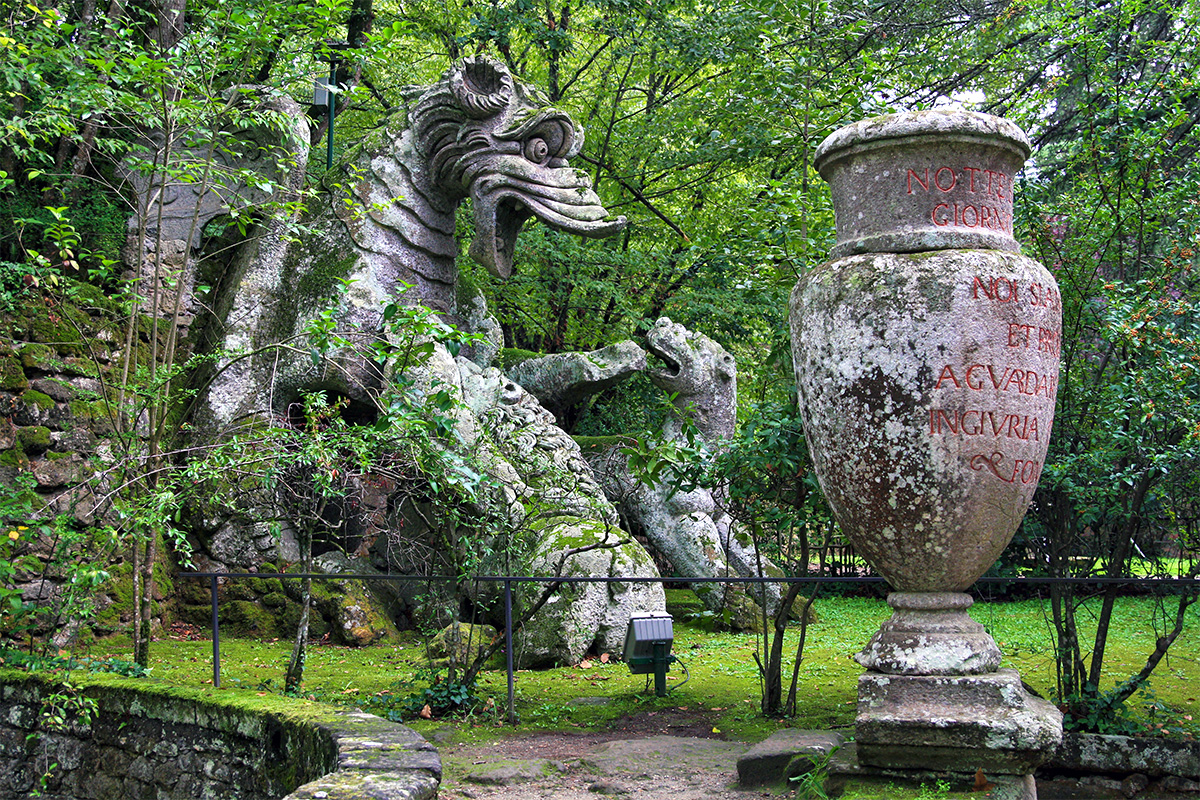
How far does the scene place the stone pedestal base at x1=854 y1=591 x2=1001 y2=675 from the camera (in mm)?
3148

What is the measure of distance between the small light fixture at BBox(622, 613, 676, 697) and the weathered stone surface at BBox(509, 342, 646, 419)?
3.03 meters

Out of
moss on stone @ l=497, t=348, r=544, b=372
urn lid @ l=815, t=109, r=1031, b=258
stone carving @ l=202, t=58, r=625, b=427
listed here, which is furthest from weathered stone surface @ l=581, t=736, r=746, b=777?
moss on stone @ l=497, t=348, r=544, b=372

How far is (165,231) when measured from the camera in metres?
7.37

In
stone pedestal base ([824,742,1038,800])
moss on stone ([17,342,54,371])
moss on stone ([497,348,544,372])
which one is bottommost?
stone pedestal base ([824,742,1038,800])

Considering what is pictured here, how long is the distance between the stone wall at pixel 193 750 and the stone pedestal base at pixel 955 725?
4.50 feet

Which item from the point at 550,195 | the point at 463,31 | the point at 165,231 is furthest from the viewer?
the point at 463,31

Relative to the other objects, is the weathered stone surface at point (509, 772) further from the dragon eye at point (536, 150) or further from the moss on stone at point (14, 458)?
the dragon eye at point (536, 150)

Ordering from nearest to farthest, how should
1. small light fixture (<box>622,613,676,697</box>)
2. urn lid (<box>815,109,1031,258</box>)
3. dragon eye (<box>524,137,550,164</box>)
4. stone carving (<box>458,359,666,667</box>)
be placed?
urn lid (<box>815,109,1031,258</box>)
small light fixture (<box>622,613,676,697</box>)
stone carving (<box>458,359,666,667</box>)
dragon eye (<box>524,137,550,164</box>)

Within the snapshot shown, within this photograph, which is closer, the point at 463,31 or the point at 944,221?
the point at 944,221

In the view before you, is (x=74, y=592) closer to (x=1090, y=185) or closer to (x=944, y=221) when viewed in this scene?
(x=944, y=221)

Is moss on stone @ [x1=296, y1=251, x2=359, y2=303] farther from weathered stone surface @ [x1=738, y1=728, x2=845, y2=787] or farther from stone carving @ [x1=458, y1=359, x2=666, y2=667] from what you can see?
weathered stone surface @ [x1=738, y1=728, x2=845, y2=787]

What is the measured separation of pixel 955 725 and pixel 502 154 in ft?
16.0

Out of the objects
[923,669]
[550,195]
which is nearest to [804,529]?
[923,669]

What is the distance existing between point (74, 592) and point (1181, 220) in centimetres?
551
